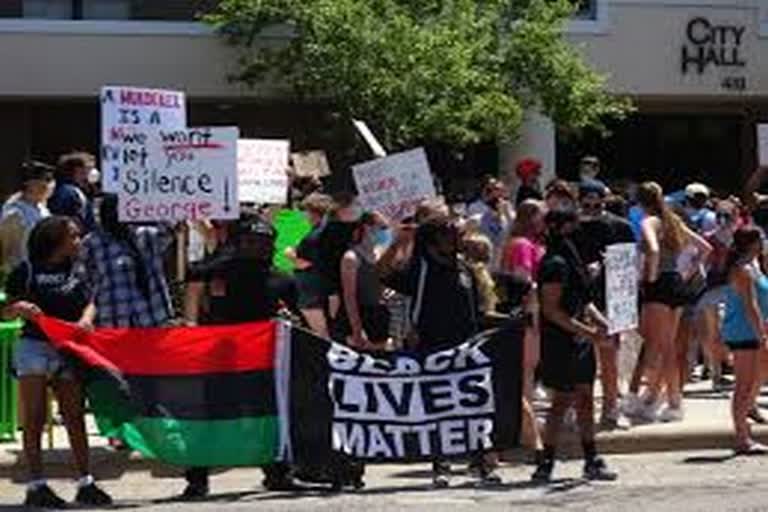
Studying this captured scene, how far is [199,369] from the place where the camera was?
35.4 ft

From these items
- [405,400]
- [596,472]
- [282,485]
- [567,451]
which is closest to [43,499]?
[282,485]

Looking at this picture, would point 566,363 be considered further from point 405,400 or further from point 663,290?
point 663,290

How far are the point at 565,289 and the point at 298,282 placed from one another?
2735mm

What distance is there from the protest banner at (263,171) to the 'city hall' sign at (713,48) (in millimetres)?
14375

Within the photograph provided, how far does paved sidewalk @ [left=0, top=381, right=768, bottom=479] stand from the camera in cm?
1162

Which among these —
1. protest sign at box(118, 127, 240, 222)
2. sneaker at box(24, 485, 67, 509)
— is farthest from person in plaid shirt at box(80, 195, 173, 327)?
sneaker at box(24, 485, 67, 509)

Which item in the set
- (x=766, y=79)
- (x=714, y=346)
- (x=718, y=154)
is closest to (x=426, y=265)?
(x=714, y=346)

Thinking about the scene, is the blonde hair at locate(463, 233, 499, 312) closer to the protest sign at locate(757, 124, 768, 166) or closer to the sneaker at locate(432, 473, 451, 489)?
the sneaker at locate(432, 473, 451, 489)

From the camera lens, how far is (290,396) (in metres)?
10.9

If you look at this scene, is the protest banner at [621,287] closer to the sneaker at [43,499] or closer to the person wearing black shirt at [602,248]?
the person wearing black shirt at [602,248]

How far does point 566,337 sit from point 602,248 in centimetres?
137

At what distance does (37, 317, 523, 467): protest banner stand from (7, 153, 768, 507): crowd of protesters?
0.17 metres

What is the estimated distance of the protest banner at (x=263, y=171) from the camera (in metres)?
15.2

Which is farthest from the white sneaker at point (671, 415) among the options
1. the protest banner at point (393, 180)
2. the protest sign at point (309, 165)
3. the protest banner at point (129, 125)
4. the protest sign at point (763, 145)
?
the protest sign at point (309, 165)
